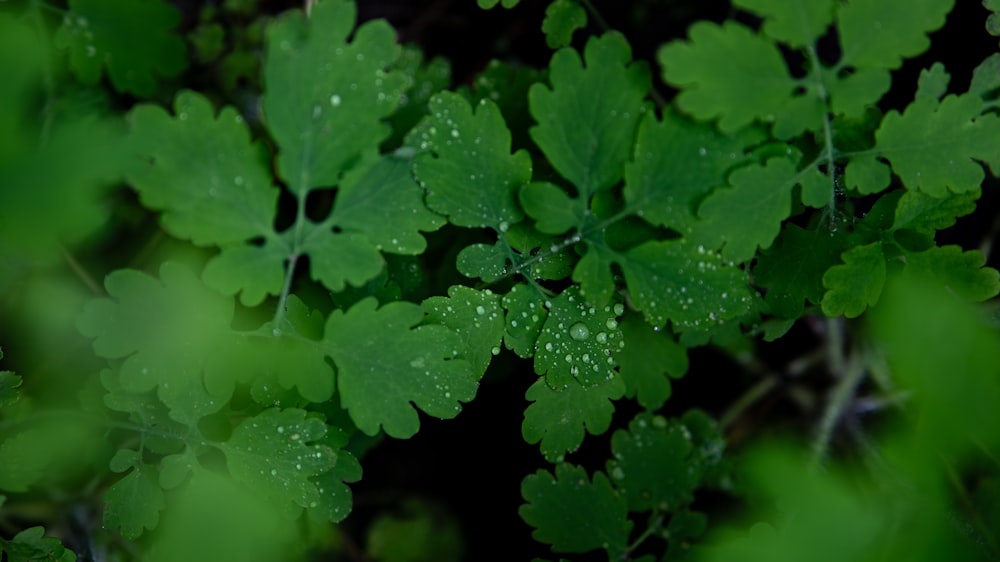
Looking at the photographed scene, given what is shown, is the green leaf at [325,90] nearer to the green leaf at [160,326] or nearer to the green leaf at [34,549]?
the green leaf at [160,326]

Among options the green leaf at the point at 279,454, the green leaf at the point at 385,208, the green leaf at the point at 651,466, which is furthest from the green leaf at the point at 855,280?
the green leaf at the point at 279,454

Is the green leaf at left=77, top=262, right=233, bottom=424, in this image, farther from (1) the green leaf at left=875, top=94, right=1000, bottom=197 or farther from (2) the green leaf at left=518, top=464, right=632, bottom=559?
(1) the green leaf at left=875, top=94, right=1000, bottom=197

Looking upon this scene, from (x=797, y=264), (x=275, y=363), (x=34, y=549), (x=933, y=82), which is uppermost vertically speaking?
(x=933, y=82)

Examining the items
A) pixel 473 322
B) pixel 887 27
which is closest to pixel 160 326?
pixel 473 322

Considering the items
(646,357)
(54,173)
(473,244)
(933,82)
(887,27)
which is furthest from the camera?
(646,357)

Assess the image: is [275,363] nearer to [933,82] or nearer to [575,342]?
[575,342]

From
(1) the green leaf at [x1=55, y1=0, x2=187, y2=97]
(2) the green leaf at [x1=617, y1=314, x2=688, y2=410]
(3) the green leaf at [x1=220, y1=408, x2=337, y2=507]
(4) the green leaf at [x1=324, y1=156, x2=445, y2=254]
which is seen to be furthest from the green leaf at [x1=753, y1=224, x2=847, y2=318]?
(1) the green leaf at [x1=55, y1=0, x2=187, y2=97]
